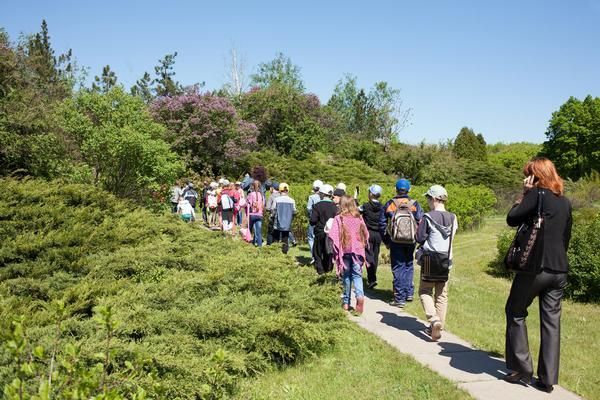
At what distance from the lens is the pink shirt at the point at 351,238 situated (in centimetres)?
676

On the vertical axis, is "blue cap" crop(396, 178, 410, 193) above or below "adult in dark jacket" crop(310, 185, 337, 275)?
above

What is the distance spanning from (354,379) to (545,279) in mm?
1802

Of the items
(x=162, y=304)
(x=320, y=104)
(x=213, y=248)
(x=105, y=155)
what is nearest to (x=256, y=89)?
(x=320, y=104)

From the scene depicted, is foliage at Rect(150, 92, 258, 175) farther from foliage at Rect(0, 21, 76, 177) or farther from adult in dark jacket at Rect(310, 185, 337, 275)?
adult in dark jacket at Rect(310, 185, 337, 275)

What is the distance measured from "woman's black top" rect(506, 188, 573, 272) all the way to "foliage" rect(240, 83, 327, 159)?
1262 inches

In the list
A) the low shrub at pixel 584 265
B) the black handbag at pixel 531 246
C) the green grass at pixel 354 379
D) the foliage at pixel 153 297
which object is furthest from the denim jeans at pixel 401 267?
the black handbag at pixel 531 246

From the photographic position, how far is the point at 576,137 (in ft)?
156

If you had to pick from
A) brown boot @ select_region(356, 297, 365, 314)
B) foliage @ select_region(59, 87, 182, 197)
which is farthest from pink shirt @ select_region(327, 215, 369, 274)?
foliage @ select_region(59, 87, 182, 197)

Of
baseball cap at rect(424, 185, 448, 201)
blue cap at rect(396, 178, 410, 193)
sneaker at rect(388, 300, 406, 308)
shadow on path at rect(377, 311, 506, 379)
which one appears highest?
blue cap at rect(396, 178, 410, 193)

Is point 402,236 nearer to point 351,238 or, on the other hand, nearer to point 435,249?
point 351,238

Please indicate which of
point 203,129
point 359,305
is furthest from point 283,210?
point 203,129

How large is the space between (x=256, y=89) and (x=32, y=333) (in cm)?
3655

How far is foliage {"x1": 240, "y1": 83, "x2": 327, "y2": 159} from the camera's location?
3681 cm

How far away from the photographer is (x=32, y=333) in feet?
12.6
